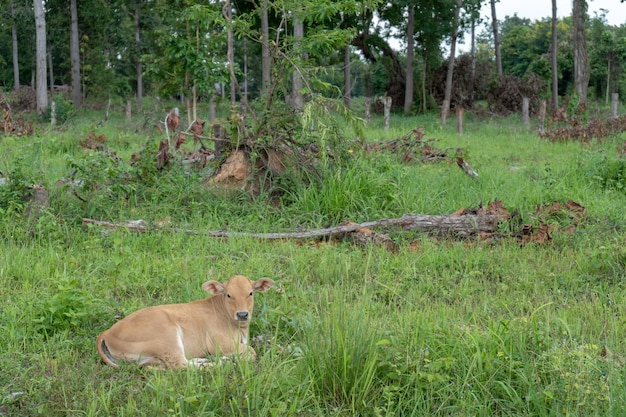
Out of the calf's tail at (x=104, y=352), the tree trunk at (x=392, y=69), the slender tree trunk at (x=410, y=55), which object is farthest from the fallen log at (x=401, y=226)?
the tree trunk at (x=392, y=69)

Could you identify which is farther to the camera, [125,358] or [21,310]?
[21,310]

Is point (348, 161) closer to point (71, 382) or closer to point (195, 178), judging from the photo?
point (195, 178)

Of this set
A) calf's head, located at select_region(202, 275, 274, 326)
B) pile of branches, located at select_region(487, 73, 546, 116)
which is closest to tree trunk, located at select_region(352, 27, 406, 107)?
pile of branches, located at select_region(487, 73, 546, 116)

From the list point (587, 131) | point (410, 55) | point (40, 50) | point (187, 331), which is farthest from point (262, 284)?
point (410, 55)

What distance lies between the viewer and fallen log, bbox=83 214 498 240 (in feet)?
25.6

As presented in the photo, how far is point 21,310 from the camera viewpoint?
5402 mm

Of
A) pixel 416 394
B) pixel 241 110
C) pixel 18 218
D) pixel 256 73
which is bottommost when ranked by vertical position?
pixel 416 394

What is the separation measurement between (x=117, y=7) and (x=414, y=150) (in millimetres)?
27937

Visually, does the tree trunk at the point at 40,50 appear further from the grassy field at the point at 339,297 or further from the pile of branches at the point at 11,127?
the grassy field at the point at 339,297

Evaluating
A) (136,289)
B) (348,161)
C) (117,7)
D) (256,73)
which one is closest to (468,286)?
(136,289)

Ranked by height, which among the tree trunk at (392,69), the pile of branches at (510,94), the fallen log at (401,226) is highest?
the tree trunk at (392,69)

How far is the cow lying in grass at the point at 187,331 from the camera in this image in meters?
4.53

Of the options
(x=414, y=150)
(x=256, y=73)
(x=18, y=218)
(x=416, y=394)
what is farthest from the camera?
(x=256, y=73)

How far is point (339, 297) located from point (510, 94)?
32.4 meters
